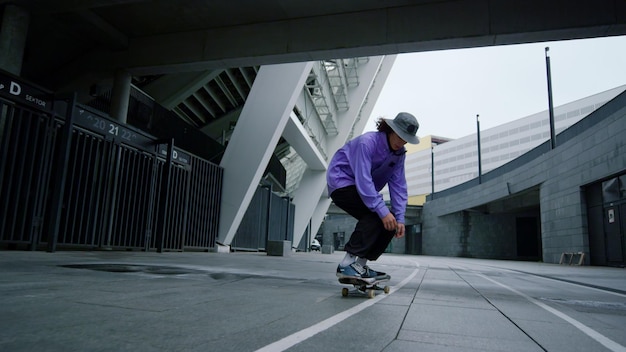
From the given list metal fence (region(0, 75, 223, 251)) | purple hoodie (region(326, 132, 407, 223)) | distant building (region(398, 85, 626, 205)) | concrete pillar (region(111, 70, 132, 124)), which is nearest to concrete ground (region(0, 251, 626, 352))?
purple hoodie (region(326, 132, 407, 223))

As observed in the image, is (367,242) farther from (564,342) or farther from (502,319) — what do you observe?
(564,342)

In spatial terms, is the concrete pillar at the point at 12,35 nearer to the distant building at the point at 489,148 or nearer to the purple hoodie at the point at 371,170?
the purple hoodie at the point at 371,170

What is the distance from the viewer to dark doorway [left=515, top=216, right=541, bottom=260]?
40000 mm

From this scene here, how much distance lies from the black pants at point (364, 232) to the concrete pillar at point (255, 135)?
12469 mm

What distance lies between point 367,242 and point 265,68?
14196mm

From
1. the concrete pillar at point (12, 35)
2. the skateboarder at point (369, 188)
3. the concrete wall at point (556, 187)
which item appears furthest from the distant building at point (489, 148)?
the skateboarder at point (369, 188)

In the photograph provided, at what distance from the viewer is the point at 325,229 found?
279 feet

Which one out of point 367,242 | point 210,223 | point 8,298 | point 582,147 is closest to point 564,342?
point 367,242

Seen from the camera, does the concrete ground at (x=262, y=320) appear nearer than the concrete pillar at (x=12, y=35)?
Yes

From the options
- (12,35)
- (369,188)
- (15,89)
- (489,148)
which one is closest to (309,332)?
(369,188)

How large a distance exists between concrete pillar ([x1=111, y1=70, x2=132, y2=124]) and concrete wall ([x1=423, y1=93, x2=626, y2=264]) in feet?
61.8

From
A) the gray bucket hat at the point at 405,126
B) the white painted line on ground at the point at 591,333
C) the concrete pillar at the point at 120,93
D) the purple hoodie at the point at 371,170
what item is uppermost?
the concrete pillar at the point at 120,93

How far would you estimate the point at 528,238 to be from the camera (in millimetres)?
40469

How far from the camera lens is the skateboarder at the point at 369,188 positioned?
4.14 m
